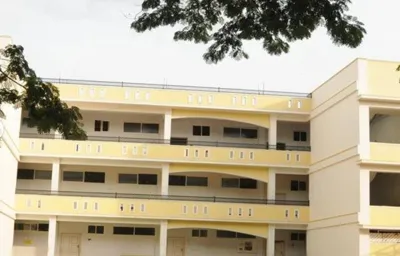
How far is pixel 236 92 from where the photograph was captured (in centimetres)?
2955

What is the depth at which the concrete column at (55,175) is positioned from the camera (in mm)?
→ 27641

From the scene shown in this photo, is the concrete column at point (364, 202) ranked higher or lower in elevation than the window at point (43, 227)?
higher

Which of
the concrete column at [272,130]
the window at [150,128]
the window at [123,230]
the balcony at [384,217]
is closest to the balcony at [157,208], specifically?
the window at [123,230]

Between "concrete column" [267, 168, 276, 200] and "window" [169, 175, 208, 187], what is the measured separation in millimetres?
3110

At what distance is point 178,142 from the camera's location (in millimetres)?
30812

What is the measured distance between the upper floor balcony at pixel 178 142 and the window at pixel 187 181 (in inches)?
58.4

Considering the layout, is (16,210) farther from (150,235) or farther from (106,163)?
(150,235)

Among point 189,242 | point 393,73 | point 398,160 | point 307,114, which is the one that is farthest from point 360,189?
point 189,242

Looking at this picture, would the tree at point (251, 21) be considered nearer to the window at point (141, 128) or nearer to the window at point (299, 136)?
the window at point (141, 128)

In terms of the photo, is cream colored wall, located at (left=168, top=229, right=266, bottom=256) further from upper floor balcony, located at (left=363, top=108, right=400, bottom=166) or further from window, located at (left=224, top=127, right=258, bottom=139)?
upper floor balcony, located at (left=363, top=108, right=400, bottom=166)

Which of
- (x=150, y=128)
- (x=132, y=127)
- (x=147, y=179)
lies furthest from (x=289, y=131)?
(x=132, y=127)

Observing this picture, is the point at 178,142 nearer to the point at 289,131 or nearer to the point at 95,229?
the point at 289,131

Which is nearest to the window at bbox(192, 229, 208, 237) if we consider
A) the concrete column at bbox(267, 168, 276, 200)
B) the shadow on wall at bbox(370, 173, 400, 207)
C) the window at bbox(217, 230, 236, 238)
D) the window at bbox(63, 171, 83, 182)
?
the window at bbox(217, 230, 236, 238)

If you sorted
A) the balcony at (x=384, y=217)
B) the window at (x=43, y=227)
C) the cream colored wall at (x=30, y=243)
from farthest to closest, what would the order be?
the window at (x=43, y=227), the cream colored wall at (x=30, y=243), the balcony at (x=384, y=217)
